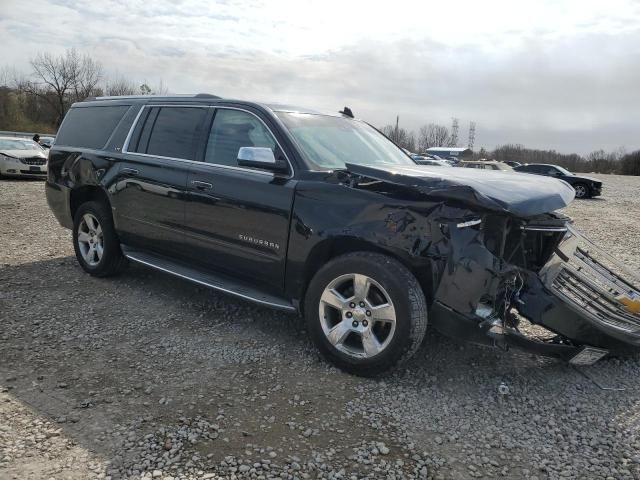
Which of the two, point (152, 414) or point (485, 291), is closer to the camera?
point (152, 414)

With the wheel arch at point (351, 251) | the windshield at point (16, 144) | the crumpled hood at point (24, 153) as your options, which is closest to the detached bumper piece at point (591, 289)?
the wheel arch at point (351, 251)

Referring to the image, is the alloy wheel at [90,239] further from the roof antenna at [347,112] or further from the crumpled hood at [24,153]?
the crumpled hood at [24,153]

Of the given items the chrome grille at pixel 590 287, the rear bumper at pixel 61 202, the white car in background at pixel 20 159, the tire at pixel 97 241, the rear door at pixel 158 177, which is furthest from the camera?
the white car in background at pixel 20 159

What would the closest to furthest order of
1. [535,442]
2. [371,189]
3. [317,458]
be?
[317,458], [535,442], [371,189]

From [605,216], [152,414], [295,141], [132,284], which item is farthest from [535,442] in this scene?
[605,216]

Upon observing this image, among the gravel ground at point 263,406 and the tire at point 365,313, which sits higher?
the tire at point 365,313

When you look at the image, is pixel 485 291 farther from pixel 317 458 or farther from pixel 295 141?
pixel 295 141

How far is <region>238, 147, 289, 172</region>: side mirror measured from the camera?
3781 mm

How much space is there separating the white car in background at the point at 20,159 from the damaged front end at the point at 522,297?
1674 centimetres

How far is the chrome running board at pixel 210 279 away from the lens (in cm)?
390

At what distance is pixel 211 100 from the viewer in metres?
4.54

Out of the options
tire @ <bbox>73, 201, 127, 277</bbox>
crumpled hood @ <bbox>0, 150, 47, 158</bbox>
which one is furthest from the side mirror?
crumpled hood @ <bbox>0, 150, 47, 158</bbox>

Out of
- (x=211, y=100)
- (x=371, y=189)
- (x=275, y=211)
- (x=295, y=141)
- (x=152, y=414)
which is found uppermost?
(x=211, y=100)

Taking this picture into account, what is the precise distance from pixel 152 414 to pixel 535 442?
219 centimetres
